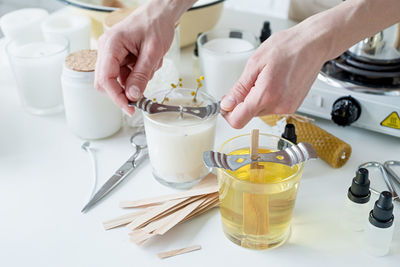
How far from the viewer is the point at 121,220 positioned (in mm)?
816

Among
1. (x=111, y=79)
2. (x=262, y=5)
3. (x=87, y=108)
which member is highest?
(x=111, y=79)

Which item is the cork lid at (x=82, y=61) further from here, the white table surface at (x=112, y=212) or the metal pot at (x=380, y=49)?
the metal pot at (x=380, y=49)

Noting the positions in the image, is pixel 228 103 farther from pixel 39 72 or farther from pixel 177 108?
pixel 39 72

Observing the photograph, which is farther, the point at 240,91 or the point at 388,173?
the point at 388,173

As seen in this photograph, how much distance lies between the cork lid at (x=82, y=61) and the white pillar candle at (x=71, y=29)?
0.17 meters

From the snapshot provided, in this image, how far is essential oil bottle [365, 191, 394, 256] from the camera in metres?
0.71

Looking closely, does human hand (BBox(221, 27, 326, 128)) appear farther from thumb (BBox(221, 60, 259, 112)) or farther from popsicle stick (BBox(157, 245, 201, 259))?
popsicle stick (BBox(157, 245, 201, 259))

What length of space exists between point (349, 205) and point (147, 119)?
37cm

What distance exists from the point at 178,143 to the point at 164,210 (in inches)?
4.6

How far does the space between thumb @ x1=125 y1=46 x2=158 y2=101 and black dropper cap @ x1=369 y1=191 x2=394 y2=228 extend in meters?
0.43

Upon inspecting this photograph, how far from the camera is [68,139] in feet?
3.38

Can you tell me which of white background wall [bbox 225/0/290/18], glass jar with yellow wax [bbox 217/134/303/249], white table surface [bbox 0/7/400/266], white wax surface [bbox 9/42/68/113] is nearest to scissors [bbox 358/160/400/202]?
white table surface [bbox 0/7/400/266]

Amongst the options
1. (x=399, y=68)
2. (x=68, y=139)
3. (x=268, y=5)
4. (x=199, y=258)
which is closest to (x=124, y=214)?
(x=199, y=258)

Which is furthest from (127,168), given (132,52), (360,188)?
(360,188)
